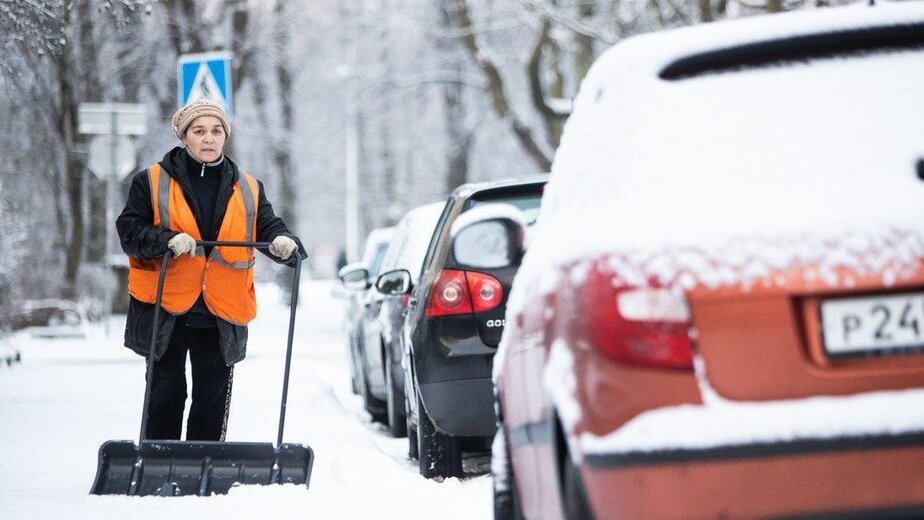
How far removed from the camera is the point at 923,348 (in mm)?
3453

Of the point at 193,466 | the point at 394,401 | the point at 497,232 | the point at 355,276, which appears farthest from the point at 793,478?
the point at 355,276

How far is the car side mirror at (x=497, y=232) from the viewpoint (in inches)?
177

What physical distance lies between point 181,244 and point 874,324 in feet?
12.7

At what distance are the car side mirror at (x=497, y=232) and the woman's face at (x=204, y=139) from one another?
8.92ft

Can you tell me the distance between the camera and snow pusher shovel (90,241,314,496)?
6.66 meters

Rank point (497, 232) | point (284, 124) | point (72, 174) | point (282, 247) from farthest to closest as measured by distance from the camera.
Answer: point (284, 124) < point (72, 174) < point (282, 247) < point (497, 232)

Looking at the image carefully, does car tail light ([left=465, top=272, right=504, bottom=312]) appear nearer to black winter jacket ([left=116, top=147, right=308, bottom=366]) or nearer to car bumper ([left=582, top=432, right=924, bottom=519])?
black winter jacket ([left=116, top=147, right=308, bottom=366])

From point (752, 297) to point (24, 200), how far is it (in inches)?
1203

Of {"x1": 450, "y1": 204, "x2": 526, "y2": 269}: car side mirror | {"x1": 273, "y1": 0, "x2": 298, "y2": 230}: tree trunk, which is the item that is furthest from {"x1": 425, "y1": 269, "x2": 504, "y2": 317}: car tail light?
{"x1": 273, "y1": 0, "x2": 298, "y2": 230}: tree trunk

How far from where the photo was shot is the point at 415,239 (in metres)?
10.8

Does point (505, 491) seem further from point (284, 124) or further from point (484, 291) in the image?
point (284, 124)

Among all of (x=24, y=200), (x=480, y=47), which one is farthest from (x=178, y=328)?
(x=24, y=200)

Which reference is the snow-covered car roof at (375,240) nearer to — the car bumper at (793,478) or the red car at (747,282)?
the red car at (747,282)

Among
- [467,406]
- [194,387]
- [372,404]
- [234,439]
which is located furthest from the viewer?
[372,404]
